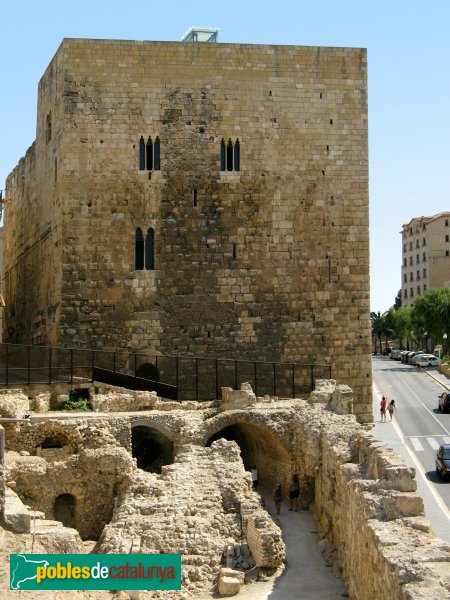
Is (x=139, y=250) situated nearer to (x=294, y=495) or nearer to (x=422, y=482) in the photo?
(x=294, y=495)

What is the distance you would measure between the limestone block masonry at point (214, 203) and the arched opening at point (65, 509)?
22.2 feet

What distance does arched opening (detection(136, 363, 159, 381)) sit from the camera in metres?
31.1

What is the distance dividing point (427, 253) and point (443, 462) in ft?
235

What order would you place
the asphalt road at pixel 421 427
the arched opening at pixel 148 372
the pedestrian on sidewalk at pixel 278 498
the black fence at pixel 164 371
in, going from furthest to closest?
the arched opening at pixel 148 372, the black fence at pixel 164 371, the pedestrian on sidewalk at pixel 278 498, the asphalt road at pixel 421 427

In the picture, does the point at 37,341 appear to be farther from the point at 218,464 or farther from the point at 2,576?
the point at 2,576

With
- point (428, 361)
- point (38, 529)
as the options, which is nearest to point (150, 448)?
point (38, 529)

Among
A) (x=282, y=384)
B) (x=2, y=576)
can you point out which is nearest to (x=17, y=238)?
(x=282, y=384)

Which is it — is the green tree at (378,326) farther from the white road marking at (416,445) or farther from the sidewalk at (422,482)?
the white road marking at (416,445)

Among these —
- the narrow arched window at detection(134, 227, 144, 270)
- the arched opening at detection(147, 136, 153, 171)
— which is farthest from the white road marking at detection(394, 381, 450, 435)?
the arched opening at detection(147, 136, 153, 171)

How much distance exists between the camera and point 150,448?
2959 cm

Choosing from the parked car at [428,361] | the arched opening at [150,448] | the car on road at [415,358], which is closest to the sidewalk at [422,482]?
the arched opening at [150,448]

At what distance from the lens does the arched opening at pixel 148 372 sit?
31094mm

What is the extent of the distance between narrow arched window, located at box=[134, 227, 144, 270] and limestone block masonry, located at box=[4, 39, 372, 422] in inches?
2.4

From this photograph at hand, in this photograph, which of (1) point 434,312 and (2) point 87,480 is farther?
(1) point 434,312
